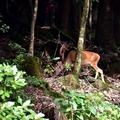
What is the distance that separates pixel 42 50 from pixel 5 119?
9.03 m

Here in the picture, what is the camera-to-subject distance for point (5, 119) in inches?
121

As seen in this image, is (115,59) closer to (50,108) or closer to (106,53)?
(106,53)

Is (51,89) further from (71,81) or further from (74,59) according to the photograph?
(74,59)

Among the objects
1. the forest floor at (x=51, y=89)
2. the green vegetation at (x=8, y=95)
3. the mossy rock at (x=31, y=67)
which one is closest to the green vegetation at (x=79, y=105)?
the green vegetation at (x=8, y=95)

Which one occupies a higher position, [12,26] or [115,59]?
[12,26]

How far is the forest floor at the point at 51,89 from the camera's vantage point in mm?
6445

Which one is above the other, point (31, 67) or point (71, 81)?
point (31, 67)

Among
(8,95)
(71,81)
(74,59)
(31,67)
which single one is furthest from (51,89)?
(8,95)

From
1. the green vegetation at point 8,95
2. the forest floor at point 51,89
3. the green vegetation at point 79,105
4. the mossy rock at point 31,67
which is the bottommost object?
the forest floor at point 51,89

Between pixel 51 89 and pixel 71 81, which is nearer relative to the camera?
pixel 51 89

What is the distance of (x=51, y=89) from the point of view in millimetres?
8117

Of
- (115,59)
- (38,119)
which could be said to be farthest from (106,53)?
(38,119)

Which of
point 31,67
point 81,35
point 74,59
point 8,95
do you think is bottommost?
point 74,59

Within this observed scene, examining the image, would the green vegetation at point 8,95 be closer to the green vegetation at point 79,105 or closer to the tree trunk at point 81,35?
the green vegetation at point 79,105
